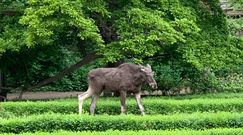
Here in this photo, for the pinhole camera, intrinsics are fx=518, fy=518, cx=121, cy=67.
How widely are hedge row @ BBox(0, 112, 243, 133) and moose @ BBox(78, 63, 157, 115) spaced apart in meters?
1.84

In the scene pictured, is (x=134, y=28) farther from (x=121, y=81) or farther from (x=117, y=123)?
(x=117, y=123)

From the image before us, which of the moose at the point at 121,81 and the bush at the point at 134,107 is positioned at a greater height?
the moose at the point at 121,81

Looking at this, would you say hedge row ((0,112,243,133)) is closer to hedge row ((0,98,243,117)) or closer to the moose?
the moose

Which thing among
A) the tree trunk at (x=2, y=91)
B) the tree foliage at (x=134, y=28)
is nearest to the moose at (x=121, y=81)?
the tree foliage at (x=134, y=28)

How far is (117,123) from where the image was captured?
34.1 ft

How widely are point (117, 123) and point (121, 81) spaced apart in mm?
2252

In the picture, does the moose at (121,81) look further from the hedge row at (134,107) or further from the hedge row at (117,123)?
the hedge row at (117,123)

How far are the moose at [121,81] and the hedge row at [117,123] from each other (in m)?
1.84

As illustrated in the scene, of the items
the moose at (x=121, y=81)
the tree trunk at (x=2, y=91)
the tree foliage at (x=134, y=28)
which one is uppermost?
the tree foliage at (x=134, y=28)

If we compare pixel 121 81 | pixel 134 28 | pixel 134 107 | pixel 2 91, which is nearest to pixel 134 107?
pixel 134 107

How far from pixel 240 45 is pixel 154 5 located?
10.4 ft

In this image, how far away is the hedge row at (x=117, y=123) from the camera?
10328 millimetres

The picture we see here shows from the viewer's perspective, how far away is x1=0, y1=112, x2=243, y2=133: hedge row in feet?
33.9

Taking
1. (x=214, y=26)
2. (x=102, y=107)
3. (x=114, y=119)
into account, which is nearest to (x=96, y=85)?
(x=102, y=107)
